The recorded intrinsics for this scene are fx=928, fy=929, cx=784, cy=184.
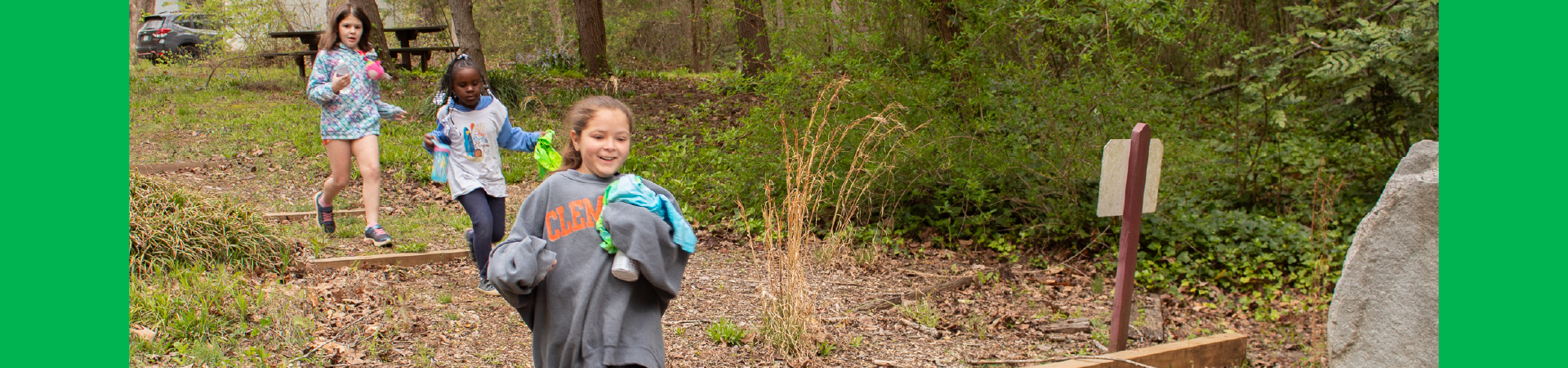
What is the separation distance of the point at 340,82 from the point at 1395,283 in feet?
15.3

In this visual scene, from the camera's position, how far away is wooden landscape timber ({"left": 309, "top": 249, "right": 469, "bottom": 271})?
15.3 feet

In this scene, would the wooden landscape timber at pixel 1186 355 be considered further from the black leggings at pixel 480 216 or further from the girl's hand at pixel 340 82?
the girl's hand at pixel 340 82

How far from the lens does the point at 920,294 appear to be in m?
5.08

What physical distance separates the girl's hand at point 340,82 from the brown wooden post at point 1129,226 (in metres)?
3.60

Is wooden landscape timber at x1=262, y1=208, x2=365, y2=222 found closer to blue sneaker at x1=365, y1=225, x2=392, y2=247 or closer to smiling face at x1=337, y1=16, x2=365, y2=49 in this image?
blue sneaker at x1=365, y1=225, x2=392, y2=247

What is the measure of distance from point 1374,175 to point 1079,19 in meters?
3.44

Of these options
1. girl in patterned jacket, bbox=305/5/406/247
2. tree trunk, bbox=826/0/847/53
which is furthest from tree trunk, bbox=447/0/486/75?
girl in patterned jacket, bbox=305/5/406/247

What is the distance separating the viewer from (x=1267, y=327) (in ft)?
17.1

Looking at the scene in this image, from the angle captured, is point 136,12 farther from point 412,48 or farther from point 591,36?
point 591,36

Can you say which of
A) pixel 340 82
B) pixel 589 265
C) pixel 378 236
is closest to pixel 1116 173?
pixel 589 265

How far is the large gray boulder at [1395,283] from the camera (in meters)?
3.56

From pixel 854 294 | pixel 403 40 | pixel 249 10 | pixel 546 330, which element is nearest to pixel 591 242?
pixel 546 330

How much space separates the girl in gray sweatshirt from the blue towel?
0.02m

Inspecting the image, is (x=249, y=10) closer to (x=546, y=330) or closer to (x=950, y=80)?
(x=950, y=80)
